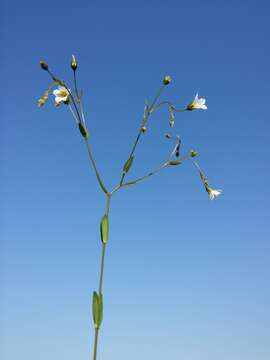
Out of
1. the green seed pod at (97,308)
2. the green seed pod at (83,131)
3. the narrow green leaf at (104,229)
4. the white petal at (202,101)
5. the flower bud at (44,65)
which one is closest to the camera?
the green seed pod at (97,308)

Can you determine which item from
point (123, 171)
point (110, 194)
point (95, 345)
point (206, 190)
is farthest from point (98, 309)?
point (206, 190)

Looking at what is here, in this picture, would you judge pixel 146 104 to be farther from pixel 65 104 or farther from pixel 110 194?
pixel 110 194

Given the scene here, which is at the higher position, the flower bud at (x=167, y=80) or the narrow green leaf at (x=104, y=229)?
the flower bud at (x=167, y=80)

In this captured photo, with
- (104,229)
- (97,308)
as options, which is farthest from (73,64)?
(97,308)

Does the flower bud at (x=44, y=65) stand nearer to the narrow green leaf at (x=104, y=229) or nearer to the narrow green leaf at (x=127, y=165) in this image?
the narrow green leaf at (x=127, y=165)

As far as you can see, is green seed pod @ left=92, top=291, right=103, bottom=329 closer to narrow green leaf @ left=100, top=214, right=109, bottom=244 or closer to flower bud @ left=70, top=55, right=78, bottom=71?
narrow green leaf @ left=100, top=214, right=109, bottom=244

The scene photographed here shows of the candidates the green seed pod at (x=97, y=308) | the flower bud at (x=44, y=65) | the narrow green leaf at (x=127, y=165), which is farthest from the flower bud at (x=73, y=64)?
the green seed pod at (x=97, y=308)

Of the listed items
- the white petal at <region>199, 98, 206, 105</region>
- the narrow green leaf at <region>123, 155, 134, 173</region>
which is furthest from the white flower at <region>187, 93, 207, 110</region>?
the narrow green leaf at <region>123, 155, 134, 173</region>
